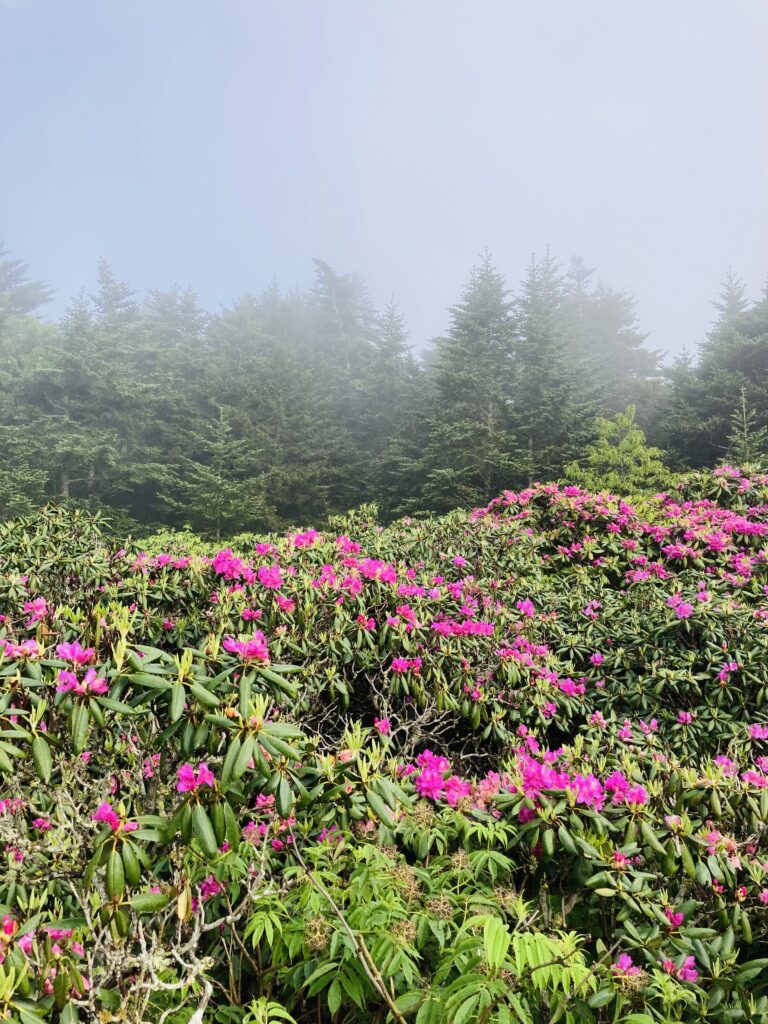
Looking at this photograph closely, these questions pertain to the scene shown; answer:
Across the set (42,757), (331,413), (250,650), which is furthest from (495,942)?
(331,413)

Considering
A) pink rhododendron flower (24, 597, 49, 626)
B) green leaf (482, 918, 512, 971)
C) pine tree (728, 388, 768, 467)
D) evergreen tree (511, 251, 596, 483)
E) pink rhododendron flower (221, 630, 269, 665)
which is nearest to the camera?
green leaf (482, 918, 512, 971)

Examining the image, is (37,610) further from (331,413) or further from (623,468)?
(331,413)

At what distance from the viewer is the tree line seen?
55.4 feet

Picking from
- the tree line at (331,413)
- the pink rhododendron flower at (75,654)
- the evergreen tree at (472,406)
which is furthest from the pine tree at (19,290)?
the pink rhododendron flower at (75,654)

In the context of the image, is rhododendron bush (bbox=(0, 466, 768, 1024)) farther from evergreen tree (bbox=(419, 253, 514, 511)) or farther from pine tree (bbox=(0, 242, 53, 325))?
pine tree (bbox=(0, 242, 53, 325))

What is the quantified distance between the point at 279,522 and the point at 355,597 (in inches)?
598

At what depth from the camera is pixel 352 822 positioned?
71.6 inches

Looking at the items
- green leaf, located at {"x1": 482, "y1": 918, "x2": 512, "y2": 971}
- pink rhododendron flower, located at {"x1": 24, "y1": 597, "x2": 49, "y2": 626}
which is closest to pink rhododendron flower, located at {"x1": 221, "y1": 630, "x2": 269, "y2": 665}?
green leaf, located at {"x1": 482, "y1": 918, "x2": 512, "y2": 971}

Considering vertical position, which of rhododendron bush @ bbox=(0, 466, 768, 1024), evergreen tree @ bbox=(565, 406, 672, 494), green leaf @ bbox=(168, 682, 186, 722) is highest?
evergreen tree @ bbox=(565, 406, 672, 494)

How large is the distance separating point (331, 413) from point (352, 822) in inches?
852

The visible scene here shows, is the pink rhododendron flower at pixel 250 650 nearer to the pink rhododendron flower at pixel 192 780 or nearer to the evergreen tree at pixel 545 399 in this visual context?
the pink rhododendron flower at pixel 192 780

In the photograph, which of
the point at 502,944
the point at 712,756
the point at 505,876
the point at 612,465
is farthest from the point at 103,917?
the point at 612,465

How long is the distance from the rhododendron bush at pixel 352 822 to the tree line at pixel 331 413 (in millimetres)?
13247

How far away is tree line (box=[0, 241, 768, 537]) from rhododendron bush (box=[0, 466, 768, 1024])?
13.2m
